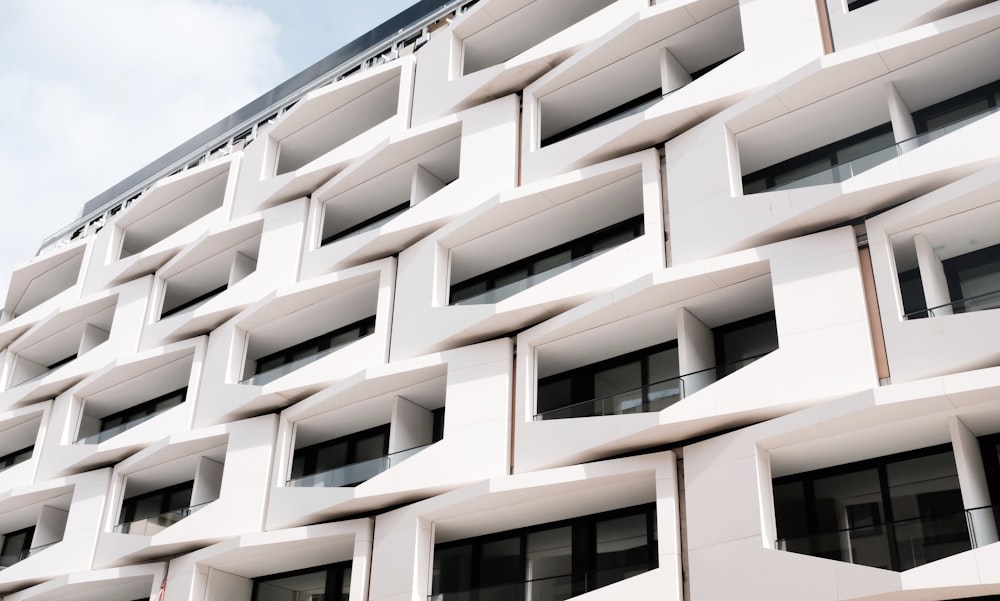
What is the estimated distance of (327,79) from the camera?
3794 centimetres

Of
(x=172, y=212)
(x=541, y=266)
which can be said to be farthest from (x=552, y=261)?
(x=172, y=212)

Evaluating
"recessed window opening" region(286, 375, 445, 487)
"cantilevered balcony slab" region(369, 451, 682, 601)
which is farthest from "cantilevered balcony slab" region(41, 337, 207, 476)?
"cantilevered balcony slab" region(369, 451, 682, 601)

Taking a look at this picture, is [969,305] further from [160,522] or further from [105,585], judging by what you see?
[105,585]

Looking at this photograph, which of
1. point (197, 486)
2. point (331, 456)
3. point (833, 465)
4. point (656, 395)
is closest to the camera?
point (833, 465)

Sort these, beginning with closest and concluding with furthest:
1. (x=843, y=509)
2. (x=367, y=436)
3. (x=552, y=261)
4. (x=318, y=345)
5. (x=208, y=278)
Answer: (x=843, y=509) < (x=552, y=261) < (x=367, y=436) < (x=318, y=345) < (x=208, y=278)

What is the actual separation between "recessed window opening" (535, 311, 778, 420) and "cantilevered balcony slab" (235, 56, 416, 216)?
1094cm

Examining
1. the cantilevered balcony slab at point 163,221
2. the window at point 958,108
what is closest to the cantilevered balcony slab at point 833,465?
the window at point 958,108

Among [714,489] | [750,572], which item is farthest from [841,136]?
[750,572]

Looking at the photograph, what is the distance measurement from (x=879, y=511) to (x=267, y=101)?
2860cm

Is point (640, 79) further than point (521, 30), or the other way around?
point (521, 30)

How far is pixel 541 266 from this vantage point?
90.6ft

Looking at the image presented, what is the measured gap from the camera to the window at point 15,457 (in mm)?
40281

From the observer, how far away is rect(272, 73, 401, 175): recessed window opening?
33.9 metres

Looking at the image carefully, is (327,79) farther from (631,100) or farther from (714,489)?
(714,489)
